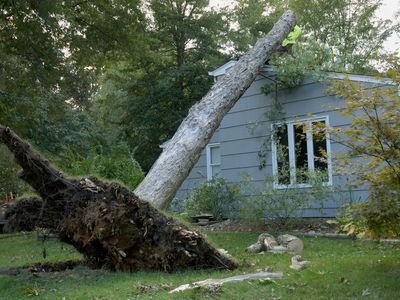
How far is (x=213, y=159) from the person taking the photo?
15.2 meters

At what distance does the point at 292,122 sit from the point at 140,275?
21.7 feet

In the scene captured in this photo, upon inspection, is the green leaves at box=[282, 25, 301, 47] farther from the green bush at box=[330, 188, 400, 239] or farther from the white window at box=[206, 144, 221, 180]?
the green bush at box=[330, 188, 400, 239]

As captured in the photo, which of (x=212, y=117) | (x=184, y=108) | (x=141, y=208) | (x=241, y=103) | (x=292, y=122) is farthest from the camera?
(x=184, y=108)

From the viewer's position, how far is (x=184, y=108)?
78.6 feet

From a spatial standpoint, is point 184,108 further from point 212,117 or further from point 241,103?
point 212,117


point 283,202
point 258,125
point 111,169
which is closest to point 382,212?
point 283,202

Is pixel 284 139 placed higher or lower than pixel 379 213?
higher

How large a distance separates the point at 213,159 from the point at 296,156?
4.09 m

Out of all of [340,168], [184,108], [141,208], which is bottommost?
[141,208]

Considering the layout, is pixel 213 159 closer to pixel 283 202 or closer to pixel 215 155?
pixel 215 155

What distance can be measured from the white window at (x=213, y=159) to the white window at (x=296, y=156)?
323 cm

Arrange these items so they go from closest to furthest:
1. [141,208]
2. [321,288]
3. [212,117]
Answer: [321,288]
[141,208]
[212,117]

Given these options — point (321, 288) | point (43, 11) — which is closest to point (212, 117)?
point (321, 288)

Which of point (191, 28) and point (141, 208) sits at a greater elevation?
point (191, 28)
